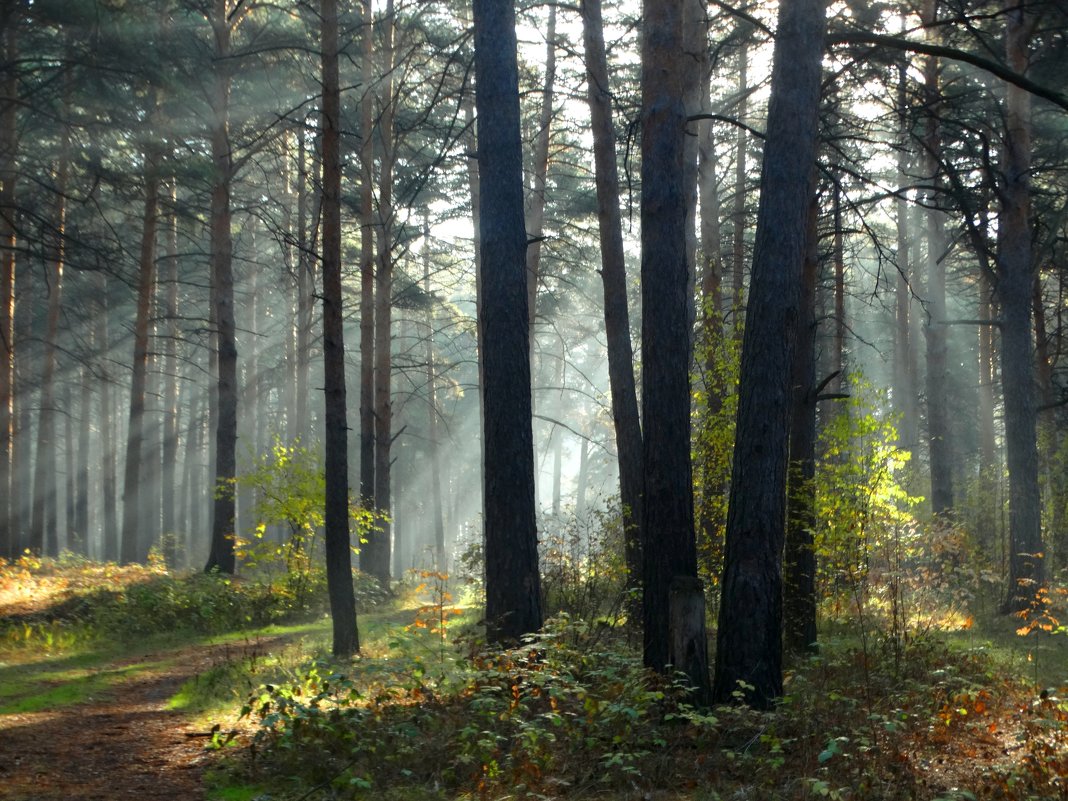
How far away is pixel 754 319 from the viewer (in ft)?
26.7

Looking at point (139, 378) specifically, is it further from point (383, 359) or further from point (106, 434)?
point (106, 434)

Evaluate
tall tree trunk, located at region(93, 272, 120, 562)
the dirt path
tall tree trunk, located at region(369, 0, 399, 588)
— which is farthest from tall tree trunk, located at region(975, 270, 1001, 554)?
tall tree trunk, located at region(93, 272, 120, 562)

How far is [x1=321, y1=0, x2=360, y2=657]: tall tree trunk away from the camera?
1174 cm

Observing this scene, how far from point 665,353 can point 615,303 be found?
5148 mm

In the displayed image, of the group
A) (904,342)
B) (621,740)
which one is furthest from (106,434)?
(621,740)

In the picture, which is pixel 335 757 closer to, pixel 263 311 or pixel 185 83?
pixel 185 83

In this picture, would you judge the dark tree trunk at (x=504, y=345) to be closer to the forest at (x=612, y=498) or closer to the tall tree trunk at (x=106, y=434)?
the forest at (x=612, y=498)

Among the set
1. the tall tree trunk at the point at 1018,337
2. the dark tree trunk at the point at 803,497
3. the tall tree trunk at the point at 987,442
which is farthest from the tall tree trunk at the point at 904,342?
the dark tree trunk at the point at 803,497

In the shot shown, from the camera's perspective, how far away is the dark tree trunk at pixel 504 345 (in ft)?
29.6

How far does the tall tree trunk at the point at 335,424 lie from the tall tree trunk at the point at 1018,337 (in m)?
10.0

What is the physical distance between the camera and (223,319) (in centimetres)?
1875

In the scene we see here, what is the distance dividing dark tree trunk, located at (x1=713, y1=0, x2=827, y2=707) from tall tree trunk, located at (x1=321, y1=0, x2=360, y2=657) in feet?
18.0

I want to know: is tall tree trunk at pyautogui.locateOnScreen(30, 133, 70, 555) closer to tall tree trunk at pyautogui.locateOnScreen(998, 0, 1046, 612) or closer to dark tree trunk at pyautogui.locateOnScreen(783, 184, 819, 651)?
dark tree trunk at pyautogui.locateOnScreen(783, 184, 819, 651)

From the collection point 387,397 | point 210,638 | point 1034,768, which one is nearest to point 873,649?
point 1034,768
